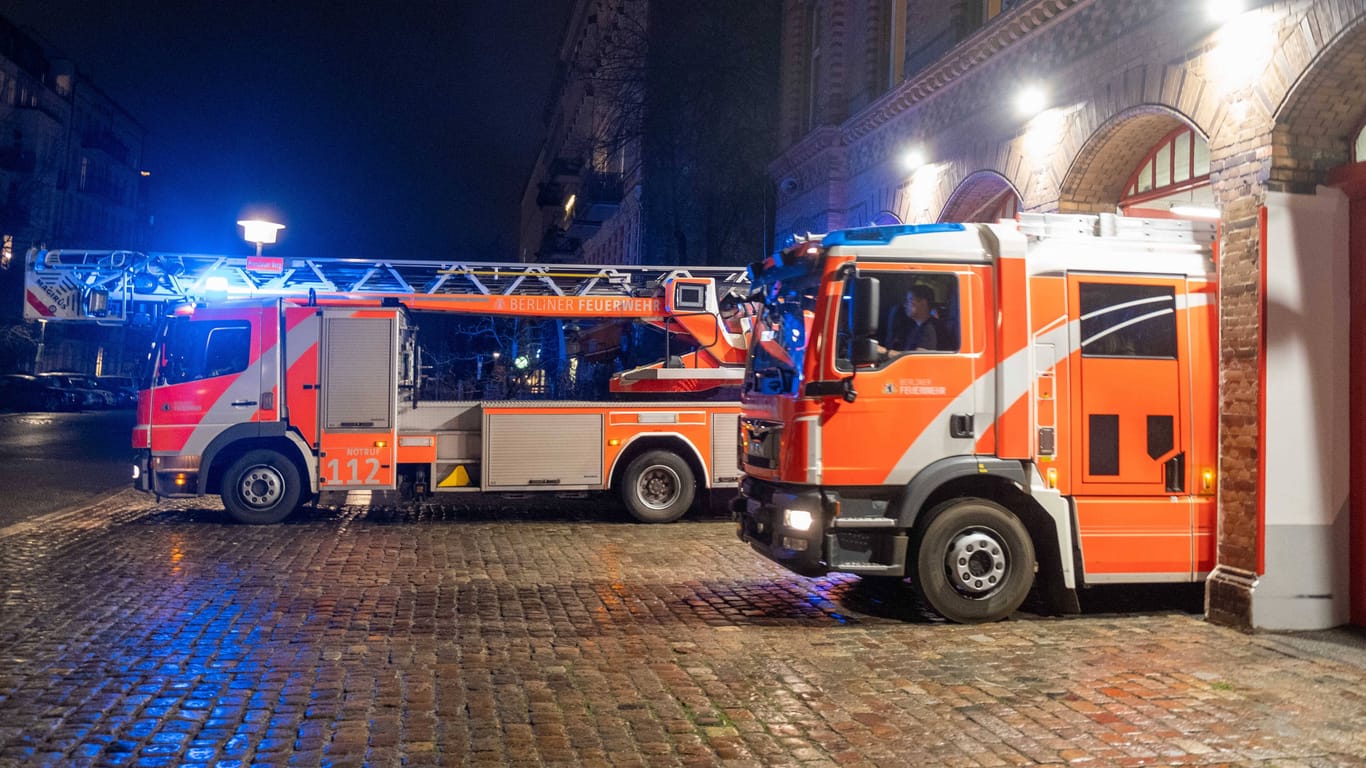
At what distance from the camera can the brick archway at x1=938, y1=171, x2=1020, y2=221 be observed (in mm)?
15398

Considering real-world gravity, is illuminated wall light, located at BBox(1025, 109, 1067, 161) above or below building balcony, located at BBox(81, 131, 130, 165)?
below

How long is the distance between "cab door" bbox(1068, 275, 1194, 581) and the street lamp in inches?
587

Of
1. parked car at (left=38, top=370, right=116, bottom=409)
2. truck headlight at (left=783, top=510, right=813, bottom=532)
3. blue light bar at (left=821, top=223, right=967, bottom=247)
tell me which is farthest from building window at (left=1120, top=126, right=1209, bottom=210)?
parked car at (left=38, top=370, right=116, bottom=409)

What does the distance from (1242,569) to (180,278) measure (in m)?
16.3

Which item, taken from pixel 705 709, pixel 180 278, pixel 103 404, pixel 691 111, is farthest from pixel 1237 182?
pixel 103 404

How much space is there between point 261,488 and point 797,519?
830 centimetres

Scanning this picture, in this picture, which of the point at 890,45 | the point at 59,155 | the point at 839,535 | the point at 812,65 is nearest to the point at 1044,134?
the point at 890,45

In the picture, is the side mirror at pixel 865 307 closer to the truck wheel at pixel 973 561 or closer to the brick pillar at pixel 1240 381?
the truck wheel at pixel 973 561

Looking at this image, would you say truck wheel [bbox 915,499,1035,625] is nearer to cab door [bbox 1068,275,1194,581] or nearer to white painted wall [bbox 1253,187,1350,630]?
cab door [bbox 1068,275,1194,581]

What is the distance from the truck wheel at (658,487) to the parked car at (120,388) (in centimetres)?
3850

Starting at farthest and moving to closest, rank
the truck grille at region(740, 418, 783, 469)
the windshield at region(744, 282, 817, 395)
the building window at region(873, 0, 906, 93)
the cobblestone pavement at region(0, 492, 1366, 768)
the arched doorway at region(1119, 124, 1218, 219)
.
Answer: the building window at region(873, 0, 906, 93) < the arched doorway at region(1119, 124, 1218, 219) < the truck grille at region(740, 418, 783, 469) < the windshield at region(744, 282, 817, 395) < the cobblestone pavement at region(0, 492, 1366, 768)

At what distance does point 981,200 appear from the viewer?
52.9 ft

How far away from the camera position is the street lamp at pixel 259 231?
19016 millimetres

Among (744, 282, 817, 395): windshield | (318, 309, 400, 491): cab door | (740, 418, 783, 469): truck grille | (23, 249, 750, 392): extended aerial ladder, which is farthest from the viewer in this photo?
(23, 249, 750, 392): extended aerial ladder
